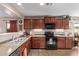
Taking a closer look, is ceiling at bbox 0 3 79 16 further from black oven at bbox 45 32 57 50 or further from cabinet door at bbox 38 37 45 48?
cabinet door at bbox 38 37 45 48

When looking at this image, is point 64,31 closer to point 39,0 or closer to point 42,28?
point 42,28

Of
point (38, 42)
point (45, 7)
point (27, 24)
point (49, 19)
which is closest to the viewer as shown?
point (45, 7)

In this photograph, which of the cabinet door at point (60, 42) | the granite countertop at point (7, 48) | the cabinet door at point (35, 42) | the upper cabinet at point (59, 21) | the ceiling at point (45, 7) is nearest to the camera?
the granite countertop at point (7, 48)

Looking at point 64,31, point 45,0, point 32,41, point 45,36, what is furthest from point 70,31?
point 45,0

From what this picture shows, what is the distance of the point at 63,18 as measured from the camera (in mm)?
8414

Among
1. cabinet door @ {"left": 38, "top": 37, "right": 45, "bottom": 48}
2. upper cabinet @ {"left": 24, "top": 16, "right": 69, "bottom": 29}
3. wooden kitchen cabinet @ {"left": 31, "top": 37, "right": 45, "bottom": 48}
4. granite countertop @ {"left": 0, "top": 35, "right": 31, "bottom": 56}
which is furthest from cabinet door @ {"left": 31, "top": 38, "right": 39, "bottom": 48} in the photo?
granite countertop @ {"left": 0, "top": 35, "right": 31, "bottom": 56}

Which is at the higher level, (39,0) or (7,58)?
(39,0)

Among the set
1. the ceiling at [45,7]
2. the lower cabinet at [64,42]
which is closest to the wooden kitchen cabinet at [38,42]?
the lower cabinet at [64,42]

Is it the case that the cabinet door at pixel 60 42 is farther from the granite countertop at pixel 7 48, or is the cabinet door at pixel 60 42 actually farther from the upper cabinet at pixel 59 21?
the granite countertop at pixel 7 48

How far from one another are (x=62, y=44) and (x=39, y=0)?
666 cm

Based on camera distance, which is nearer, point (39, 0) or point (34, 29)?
point (39, 0)

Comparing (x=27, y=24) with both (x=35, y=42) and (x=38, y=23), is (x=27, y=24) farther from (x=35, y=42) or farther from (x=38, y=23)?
(x=35, y=42)

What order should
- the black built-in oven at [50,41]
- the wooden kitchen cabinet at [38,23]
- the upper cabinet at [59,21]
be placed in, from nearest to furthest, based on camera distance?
1. the black built-in oven at [50,41]
2. the upper cabinet at [59,21]
3. the wooden kitchen cabinet at [38,23]

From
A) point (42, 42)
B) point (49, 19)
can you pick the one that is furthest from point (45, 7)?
point (42, 42)
